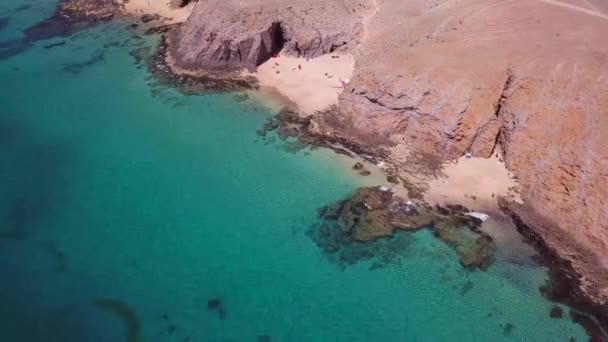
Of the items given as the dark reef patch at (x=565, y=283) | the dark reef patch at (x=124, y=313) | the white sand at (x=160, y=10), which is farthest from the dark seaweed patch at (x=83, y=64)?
the dark reef patch at (x=565, y=283)

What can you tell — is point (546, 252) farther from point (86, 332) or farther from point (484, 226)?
point (86, 332)

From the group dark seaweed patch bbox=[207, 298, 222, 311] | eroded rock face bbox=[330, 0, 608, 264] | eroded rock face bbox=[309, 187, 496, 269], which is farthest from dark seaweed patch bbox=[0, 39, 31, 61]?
eroded rock face bbox=[309, 187, 496, 269]

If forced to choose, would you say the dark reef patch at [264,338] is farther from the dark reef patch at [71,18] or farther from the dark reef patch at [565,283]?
the dark reef patch at [71,18]

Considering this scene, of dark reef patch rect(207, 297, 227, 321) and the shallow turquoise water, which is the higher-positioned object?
the shallow turquoise water

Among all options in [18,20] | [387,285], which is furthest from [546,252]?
[18,20]

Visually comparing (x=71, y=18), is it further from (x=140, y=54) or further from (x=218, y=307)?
(x=218, y=307)

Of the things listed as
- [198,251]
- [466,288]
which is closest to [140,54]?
[198,251]

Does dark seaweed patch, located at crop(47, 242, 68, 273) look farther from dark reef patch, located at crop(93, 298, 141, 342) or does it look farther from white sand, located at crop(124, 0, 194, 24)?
white sand, located at crop(124, 0, 194, 24)
